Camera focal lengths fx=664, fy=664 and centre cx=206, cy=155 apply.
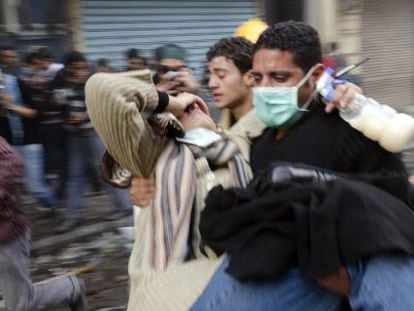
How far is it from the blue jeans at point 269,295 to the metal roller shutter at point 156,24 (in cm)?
822

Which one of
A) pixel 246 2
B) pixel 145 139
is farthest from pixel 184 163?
pixel 246 2

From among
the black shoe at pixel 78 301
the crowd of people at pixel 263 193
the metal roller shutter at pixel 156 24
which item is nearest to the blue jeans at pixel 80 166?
the black shoe at pixel 78 301

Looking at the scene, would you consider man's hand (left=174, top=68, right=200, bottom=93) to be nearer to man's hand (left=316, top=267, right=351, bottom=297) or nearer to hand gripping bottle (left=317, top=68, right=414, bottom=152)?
hand gripping bottle (left=317, top=68, right=414, bottom=152)

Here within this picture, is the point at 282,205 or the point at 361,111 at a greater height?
the point at 361,111

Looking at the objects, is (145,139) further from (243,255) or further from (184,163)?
(243,255)

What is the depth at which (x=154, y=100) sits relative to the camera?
184 cm

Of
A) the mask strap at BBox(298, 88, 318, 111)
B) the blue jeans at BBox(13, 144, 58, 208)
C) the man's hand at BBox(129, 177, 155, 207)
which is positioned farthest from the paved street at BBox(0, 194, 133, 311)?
the mask strap at BBox(298, 88, 318, 111)

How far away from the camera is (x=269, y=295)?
1.45 metres

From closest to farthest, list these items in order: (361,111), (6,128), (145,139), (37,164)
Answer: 1. (361,111)
2. (145,139)
3. (6,128)
4. (37,164)

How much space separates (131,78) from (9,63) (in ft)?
18.2

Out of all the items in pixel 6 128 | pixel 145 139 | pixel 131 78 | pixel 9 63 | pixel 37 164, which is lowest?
pixel 37 164

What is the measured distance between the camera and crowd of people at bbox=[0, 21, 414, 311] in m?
1.34

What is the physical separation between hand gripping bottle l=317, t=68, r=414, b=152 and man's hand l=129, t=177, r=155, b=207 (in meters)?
0.58

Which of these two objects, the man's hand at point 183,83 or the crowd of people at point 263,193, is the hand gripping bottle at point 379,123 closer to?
the crowd of people at point 263,193
